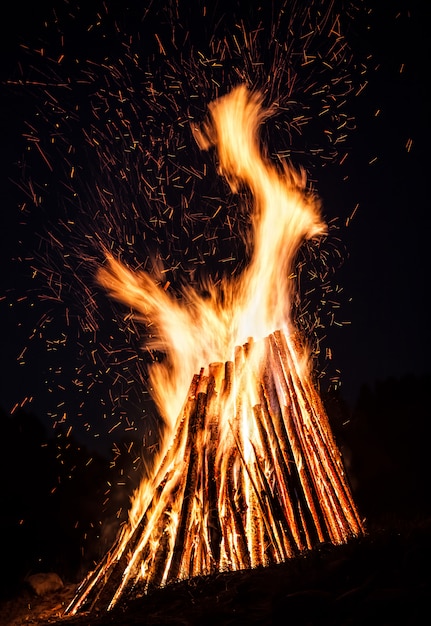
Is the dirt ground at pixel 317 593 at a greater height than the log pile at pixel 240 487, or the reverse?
the log pile at pixel 240 487

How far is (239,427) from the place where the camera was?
5312 mm

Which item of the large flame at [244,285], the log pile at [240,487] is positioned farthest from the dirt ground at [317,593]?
the large flame at [244,285]

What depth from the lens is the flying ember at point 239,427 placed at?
14.7ft

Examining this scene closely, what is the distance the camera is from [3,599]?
19.2 ft

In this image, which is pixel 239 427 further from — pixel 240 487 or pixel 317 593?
pixel 317 593

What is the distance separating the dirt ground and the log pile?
80 cm

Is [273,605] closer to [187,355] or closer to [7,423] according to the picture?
[187,355]

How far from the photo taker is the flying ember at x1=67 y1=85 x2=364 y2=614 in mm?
4469

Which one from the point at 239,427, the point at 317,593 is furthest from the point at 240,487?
the point at 317,593

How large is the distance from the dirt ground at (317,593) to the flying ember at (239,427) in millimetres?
898

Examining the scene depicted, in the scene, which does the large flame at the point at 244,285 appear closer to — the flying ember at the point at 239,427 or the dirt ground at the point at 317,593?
the flying ember at the point at 239,427

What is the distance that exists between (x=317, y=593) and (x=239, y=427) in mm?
2867

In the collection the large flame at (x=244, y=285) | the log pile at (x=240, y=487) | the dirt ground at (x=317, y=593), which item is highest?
the large flame at (x=244, y=285)

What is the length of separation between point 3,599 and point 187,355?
416 cm
